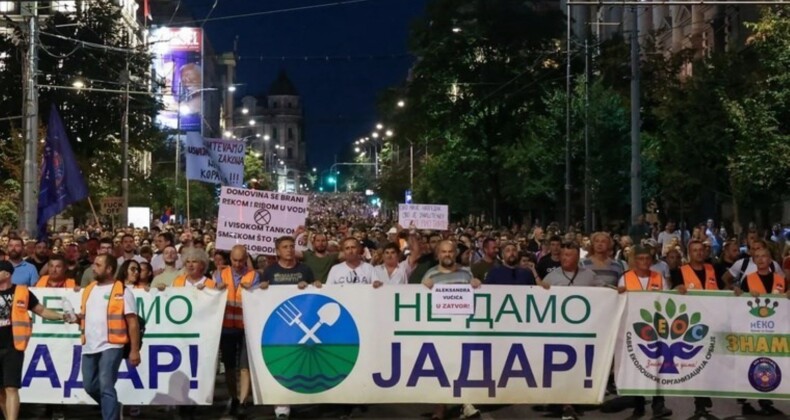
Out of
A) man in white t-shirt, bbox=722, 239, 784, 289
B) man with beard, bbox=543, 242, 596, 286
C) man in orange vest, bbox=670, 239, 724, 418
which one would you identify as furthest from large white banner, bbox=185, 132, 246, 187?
man in orange vest, bbox=670, 239, 724, 418

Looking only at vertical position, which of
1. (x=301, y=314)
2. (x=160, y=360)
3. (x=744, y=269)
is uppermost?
(x=744, y=269)

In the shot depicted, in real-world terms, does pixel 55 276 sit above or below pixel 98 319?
above

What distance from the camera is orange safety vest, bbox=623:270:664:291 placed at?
1134 centimetres

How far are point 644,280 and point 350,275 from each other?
2.77 meters

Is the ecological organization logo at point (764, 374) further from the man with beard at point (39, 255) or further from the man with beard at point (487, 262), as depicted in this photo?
the man with beard at point (39, 255)

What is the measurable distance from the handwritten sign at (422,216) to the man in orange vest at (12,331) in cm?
1567

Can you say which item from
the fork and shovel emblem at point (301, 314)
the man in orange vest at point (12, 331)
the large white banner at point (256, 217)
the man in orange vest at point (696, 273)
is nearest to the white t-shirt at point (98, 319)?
the man in orange vest at point (12, 331)

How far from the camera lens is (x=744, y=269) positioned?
13.0 meters

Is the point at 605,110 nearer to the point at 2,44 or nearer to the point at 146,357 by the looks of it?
the point at 2,44

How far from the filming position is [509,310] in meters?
11.2

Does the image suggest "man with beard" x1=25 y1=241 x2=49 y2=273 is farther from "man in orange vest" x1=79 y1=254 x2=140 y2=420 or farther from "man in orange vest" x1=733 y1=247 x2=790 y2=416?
"man in orange vest" x1=733 y1=247 x2=790 y2=416

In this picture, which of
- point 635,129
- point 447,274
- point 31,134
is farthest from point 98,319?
point 635,129

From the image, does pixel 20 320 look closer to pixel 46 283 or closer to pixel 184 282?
pixel 46 283

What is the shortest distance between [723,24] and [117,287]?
41769 mm
